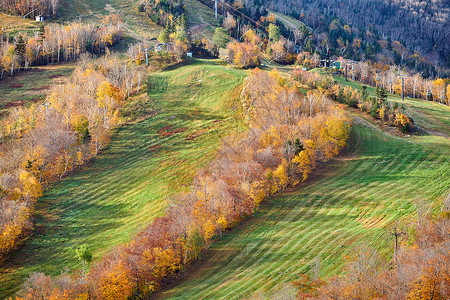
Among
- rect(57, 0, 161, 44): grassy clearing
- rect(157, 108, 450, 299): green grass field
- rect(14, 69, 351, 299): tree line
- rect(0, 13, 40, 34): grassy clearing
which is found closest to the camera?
rect(14, 69, 351, 299): tree line

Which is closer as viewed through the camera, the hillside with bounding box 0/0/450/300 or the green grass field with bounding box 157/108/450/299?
the green grass field with bounding box 157/108/450/299

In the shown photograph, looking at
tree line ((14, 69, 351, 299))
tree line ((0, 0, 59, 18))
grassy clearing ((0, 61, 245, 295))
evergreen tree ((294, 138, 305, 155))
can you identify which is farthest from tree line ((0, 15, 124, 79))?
evergreen tree ((294, 138, 305, 155))

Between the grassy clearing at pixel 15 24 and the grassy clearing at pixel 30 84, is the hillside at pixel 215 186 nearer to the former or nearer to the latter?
the grassy clearing at pixel 30 84

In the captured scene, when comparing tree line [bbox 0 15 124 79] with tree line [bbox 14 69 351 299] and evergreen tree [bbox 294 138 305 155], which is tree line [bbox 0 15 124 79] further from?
evergreen tree [bbox 294 138 305 155]

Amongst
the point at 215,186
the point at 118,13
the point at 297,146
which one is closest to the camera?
the point at 215,186

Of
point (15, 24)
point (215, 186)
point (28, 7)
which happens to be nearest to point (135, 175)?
point (215, 186)

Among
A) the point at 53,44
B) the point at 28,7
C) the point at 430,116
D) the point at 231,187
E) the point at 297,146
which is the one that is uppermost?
the point at 28,7

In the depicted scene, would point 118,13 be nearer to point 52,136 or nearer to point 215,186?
point 52,136

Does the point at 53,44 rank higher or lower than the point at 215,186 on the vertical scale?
higher
